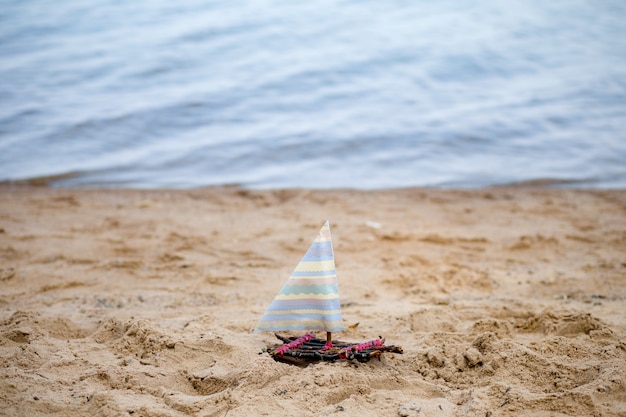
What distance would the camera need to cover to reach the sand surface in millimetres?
2551

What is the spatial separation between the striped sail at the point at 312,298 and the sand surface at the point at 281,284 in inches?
7.5

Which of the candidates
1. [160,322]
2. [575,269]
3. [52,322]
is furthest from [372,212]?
[52,322]

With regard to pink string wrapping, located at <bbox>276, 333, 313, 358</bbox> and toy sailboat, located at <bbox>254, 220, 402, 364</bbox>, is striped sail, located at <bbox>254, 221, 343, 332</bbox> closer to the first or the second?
toy sailboat, located at <bbox>254, 220, 402, 364</bbox>

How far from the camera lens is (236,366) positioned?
282 cm

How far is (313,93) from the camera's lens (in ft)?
34.2

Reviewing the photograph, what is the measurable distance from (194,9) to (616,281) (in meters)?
12.6

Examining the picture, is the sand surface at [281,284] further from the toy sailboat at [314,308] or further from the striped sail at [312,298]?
the striped sail at [312,298]

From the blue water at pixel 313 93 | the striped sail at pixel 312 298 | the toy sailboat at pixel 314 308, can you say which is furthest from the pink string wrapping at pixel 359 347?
the blue water at pixel 313 93

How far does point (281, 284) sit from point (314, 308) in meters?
1.49

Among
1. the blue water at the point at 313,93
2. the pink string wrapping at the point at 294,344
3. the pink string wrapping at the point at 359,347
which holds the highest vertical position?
the blue water at the point at 313,93

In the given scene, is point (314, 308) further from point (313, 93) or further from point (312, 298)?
point (313, 93)

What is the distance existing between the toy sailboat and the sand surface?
0.08 m

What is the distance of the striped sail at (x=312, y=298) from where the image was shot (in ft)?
9.14

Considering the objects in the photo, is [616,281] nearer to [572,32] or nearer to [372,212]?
[372,212]
